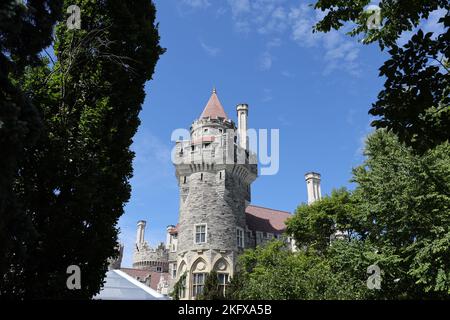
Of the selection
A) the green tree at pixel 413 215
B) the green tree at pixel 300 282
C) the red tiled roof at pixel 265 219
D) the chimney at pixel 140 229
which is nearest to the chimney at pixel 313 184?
the red tiled roof at pixel 265 219

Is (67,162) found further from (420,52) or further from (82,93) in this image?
(420,52)

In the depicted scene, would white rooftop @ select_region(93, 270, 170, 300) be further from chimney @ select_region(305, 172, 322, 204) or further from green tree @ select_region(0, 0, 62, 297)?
chimney @ select_region(305, 172, 322, 204)

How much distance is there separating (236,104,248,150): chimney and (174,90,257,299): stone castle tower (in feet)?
2.03

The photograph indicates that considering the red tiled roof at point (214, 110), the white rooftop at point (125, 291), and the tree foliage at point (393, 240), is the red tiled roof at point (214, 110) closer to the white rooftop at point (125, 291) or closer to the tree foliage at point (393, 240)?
the tree foliage at point (393, 240)

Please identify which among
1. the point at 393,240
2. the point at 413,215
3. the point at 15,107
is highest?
the point at 413,215

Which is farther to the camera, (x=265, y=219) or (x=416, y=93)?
(x=265, y=219)

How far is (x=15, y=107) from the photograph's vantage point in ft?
20.9

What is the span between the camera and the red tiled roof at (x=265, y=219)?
4653 centimetres

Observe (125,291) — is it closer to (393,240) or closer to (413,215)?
(393,240)

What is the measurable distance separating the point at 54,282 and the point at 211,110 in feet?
120

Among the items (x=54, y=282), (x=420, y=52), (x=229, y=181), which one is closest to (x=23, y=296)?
(x=54, y=282)

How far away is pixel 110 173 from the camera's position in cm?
1048

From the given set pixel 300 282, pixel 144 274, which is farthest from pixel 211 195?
pixel 144 274

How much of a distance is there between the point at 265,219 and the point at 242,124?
1197 cm
